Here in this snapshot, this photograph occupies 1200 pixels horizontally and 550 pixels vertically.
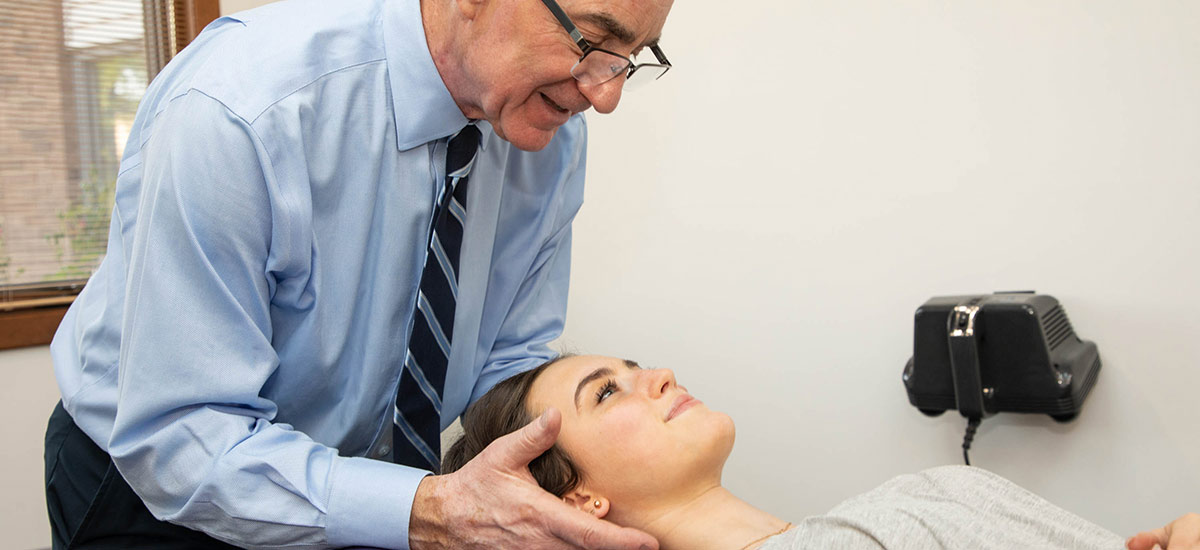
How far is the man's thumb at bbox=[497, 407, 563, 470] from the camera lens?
3.65 feet

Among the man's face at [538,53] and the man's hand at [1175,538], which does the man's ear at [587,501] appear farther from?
the man's hand at [1175,538]

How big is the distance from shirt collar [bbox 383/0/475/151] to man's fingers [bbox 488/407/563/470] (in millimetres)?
481

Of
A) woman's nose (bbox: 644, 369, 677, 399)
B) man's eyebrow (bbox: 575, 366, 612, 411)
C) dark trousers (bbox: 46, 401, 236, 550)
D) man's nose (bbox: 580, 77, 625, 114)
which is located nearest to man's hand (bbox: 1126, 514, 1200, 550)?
woman's nose (bbox: 644, 369, 677, 399)

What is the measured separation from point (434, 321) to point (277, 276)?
0.24m

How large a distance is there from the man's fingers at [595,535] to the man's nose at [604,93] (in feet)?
1.80

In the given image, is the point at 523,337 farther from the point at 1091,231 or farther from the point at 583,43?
the point at 1091,231

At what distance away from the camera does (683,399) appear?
1.43 meters

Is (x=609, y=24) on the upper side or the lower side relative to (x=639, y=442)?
upper

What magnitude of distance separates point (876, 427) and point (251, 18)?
5.27ft

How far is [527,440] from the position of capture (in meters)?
1.12

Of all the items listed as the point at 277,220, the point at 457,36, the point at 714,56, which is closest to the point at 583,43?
the point at 457,36

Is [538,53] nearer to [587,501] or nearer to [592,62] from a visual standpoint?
[592,62]

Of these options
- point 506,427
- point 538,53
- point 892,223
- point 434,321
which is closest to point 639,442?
point 506,427

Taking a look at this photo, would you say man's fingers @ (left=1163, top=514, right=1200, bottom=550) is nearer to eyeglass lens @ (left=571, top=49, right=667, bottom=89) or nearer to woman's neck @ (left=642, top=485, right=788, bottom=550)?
woman's neck @ (left=642, top=485, right=788, bottom=550)
